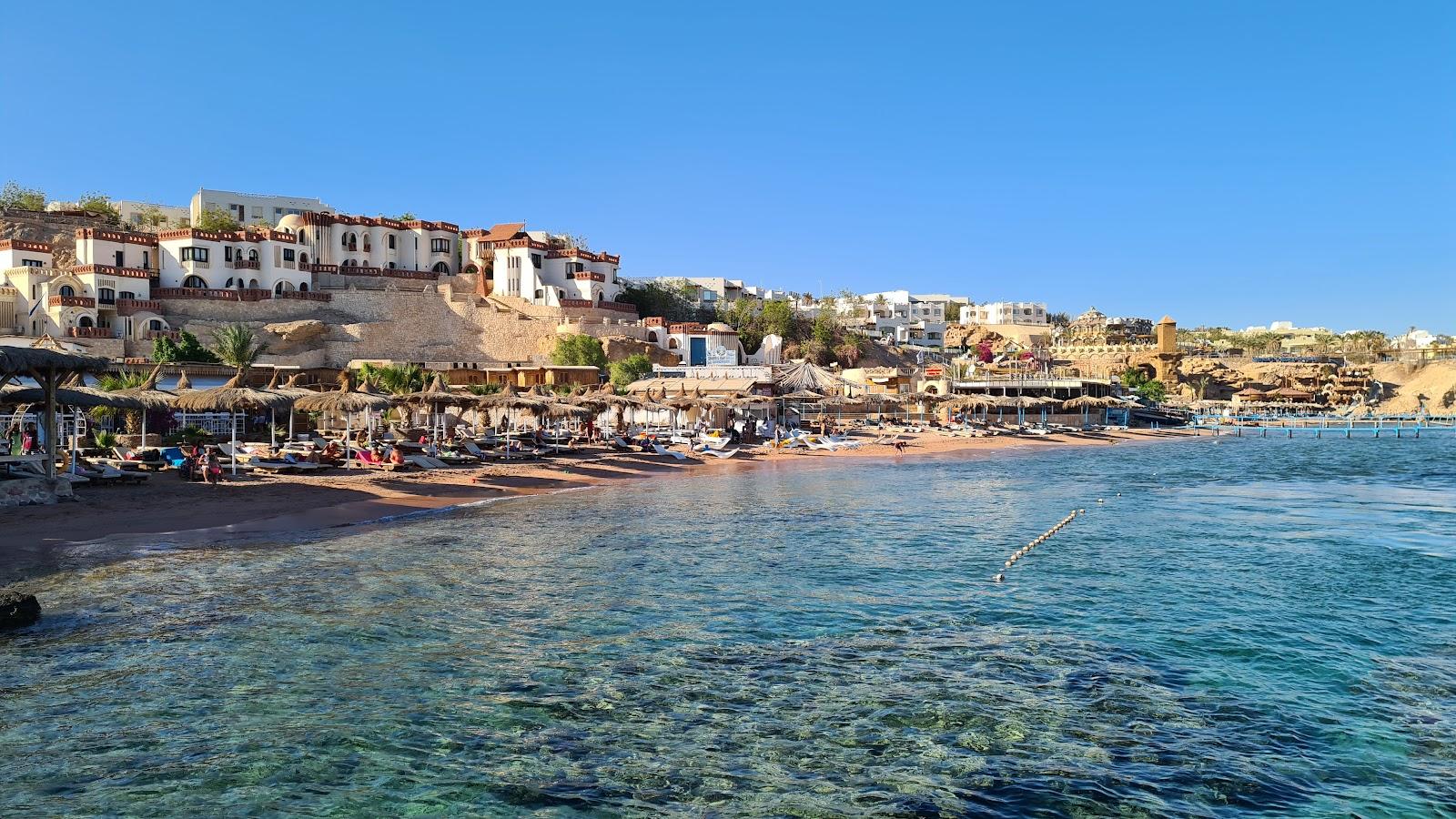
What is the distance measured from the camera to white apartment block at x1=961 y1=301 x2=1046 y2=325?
4437 inches

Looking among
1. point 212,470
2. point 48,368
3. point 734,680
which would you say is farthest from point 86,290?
point 734,680

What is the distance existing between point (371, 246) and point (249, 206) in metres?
15.8

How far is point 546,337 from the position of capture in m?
59.2

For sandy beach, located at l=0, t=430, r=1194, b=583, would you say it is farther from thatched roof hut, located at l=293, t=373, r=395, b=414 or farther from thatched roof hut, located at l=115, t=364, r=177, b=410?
thatched roof hut, located at l=115, t=364, r=177, b=410

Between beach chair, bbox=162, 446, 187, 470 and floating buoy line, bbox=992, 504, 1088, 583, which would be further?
beach chair, bbox=162, 446, 187, 470

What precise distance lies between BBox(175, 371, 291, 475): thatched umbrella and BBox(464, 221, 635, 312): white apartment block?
39.5m

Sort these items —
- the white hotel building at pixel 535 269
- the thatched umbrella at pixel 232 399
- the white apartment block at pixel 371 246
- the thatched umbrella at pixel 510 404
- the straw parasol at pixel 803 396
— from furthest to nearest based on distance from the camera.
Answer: the white hotel building at pixel 535 269 → the white apartment block at pixel 371 246 → the straw parasol at pixel 803 396 → the thatched umbrella at pixel 510 404 → the thatched umbrella at pixel 232 399

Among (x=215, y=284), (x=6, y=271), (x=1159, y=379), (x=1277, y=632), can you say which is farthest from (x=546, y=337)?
(x=1159, y=379)

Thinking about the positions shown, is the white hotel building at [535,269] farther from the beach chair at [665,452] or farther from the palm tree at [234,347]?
the beach chair at [665,452]

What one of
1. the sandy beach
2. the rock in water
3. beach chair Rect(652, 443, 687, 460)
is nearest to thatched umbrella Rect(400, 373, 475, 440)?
the sandy beach

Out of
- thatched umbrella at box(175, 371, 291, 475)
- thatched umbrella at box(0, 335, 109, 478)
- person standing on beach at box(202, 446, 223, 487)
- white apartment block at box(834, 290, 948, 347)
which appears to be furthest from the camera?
white apartment block at box(834, 290, 948, 347)

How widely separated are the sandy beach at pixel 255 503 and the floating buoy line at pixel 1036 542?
12431 millimetres

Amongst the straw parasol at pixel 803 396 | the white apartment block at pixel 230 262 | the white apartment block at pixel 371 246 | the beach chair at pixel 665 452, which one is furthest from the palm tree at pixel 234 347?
the straw parasol at pixel 803 396

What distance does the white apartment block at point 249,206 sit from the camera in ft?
231
